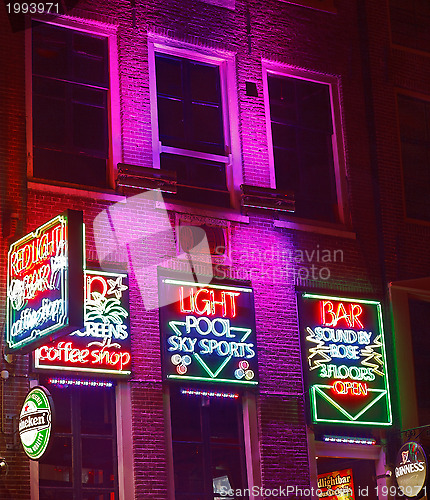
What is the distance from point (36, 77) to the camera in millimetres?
15625

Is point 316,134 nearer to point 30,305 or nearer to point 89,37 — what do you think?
point 89,37

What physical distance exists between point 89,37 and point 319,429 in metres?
7.52

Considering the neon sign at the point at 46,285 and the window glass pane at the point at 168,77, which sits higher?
the window glass pane at the point at 168,77

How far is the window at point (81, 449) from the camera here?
13.9 meters

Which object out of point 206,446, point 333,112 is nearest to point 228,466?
point 206,446

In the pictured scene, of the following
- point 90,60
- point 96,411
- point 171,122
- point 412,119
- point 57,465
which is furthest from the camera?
point 412,119

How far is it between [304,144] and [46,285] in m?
7.09

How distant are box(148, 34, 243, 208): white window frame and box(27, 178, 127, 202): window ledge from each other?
1.28 metres

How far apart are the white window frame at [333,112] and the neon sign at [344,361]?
6.05 ft

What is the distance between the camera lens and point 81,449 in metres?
14.2

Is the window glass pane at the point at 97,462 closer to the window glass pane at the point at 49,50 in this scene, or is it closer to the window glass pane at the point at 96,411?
the window glass pane at the point at 96,411

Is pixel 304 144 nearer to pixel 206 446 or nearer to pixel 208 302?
pixel 208 302

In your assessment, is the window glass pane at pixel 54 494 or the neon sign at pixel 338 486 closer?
the window glass pane at pixel 54 494

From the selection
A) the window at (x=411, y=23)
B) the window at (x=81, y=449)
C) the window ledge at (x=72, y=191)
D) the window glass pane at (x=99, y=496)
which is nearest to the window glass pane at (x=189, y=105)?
the window ledge at (x=72, y=191)
